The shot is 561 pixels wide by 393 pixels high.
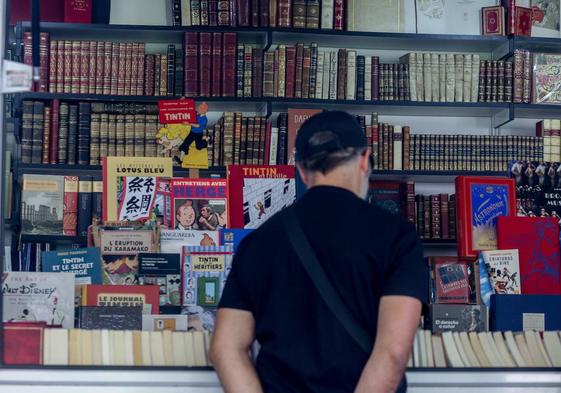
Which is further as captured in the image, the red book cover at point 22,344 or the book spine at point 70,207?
the book spine at point 70,207

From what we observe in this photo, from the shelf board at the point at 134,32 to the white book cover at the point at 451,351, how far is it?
2.91 metres

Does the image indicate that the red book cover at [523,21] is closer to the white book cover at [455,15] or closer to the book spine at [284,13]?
the white book cover at [455,15]

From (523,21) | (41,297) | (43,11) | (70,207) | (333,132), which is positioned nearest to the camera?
(333,132)

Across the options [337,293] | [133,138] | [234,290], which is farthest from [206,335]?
[133,138]

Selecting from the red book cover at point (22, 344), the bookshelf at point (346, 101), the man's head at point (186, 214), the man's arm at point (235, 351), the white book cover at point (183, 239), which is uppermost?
the bookshelf at point (346, 101)

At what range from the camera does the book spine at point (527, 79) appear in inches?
224

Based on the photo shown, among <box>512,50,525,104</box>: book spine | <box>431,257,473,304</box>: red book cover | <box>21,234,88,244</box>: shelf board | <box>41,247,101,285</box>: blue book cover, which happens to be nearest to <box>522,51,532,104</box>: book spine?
<box>512,50,525,104</box>: book spine

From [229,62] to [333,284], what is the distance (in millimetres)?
3481

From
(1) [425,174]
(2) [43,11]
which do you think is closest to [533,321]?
(1) [425,174]

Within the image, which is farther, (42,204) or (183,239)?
(42,204)

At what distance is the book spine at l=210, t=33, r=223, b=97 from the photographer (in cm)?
546

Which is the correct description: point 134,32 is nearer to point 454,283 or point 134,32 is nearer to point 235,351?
point 454,283

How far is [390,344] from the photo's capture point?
210 cm

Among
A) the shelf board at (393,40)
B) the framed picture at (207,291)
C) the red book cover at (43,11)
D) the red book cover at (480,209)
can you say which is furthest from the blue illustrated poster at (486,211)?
the red book cover at (43,11)
